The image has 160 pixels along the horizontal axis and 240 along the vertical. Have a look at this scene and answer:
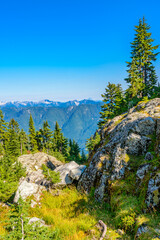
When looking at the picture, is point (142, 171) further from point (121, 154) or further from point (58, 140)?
point (58, 140)

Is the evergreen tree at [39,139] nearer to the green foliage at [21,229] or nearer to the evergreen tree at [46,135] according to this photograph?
the evergreen tree at [46,135]

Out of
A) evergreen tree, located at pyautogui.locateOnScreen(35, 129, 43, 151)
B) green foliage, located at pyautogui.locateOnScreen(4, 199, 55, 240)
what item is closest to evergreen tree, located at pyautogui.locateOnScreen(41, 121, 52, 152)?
evergreen tree, located at pyautogui.locateOnScreen(35, 129, 43, 151)

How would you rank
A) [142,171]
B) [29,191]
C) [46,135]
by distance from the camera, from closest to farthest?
[142,171] < [29,191] < [46,135]

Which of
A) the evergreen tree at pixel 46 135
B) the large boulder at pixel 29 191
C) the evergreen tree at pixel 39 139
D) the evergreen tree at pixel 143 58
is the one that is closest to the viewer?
the large boulder at pixel 29 191

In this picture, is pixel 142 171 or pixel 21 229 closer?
pixel 21 229

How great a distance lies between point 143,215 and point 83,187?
528 cm

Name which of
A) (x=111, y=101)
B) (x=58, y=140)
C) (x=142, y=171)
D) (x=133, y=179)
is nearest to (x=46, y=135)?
(x=58, y=140)

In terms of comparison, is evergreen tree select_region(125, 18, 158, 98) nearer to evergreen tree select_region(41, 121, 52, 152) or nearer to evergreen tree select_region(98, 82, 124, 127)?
evergreen tree select_region(98, 82, 124, 127)

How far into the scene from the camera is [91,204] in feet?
24.8

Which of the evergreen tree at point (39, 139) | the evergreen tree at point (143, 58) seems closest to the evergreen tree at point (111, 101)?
the evergreen tree at point (143, 58)

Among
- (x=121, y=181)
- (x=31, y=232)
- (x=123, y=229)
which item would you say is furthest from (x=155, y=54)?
(x=31, y=232)

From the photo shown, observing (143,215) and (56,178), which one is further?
(56,178)

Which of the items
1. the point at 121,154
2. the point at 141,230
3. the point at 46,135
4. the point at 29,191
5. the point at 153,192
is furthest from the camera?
the point at 46,135

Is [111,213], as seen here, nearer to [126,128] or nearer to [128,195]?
[128,195]
